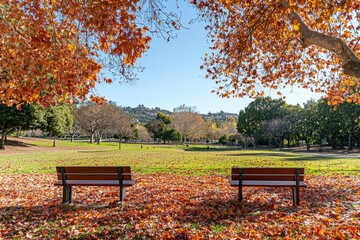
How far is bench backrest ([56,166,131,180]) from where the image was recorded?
6777 mm

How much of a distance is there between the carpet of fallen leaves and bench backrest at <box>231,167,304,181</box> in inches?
25.4

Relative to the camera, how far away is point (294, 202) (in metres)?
6.54

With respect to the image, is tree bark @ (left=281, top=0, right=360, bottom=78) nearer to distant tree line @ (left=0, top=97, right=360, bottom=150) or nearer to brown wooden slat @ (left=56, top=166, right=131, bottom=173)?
brown wooden slat @ (left=56, top=166, right=131, bottom=173)

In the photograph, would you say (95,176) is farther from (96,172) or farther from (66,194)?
(66,194)

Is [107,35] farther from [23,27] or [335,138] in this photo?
[335,138]

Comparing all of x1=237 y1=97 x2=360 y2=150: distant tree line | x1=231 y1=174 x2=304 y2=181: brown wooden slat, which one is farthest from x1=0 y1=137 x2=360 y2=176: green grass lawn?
x1=237 y1=97 x2=360 y2=150: distant tree line

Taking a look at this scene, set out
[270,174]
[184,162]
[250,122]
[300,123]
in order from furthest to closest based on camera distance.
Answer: [250,122] → [300,123] → [184,162] → [270,174]

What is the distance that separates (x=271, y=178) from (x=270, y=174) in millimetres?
105

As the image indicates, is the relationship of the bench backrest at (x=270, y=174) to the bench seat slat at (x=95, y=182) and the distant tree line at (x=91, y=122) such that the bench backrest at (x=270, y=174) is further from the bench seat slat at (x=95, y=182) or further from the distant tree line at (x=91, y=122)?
the distant tree line at (x=91, y=122)

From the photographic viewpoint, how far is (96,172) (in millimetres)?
6809

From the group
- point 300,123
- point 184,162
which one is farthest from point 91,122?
point 184,162

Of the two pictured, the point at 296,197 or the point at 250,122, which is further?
the point at 250,122

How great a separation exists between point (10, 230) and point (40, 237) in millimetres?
831

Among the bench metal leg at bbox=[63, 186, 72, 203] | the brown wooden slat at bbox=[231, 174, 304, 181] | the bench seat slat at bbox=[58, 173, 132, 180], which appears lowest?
the bench metal leg at bbox=[63, 186, 72, 203]
